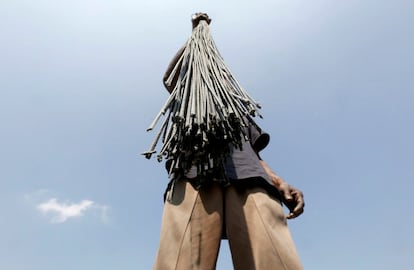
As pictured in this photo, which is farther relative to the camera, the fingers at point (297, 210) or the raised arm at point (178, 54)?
the raised arm at point (178, 54)

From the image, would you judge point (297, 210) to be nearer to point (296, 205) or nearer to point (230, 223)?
point (296, 205)

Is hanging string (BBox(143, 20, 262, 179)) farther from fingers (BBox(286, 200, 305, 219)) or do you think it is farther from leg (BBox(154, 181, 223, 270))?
fingers (BBox(286, 200, 305, 219))

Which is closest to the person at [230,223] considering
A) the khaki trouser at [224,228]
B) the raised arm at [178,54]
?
the khaki trouser at [224,228]

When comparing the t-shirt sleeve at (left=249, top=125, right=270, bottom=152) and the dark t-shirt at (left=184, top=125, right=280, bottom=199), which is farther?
the t-shirt sleeve at (left=249, top=125, right=270, bottom=152)

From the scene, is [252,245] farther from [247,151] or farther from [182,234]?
[247,151]

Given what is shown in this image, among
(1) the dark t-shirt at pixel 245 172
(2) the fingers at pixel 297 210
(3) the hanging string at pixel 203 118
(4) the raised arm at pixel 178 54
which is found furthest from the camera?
(4) the raised arm at pixel 178 54

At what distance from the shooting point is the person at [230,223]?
1.68 meters

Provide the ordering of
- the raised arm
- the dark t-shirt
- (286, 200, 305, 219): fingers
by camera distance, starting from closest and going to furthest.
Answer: the dark t-shirt
(286, 200, 305, 219): fingers
the raised arm

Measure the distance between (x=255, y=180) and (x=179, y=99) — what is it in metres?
0.48

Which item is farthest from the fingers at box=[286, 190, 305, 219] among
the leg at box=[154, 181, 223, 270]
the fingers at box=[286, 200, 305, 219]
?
the leg at box=[154, 181, 223, 270]

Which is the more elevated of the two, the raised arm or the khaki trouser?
the raised arm

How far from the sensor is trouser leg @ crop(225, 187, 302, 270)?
1688 mm

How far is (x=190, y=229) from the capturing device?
171 cm

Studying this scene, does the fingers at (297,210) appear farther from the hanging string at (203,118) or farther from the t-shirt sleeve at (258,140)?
the hanging string at (203,118)
